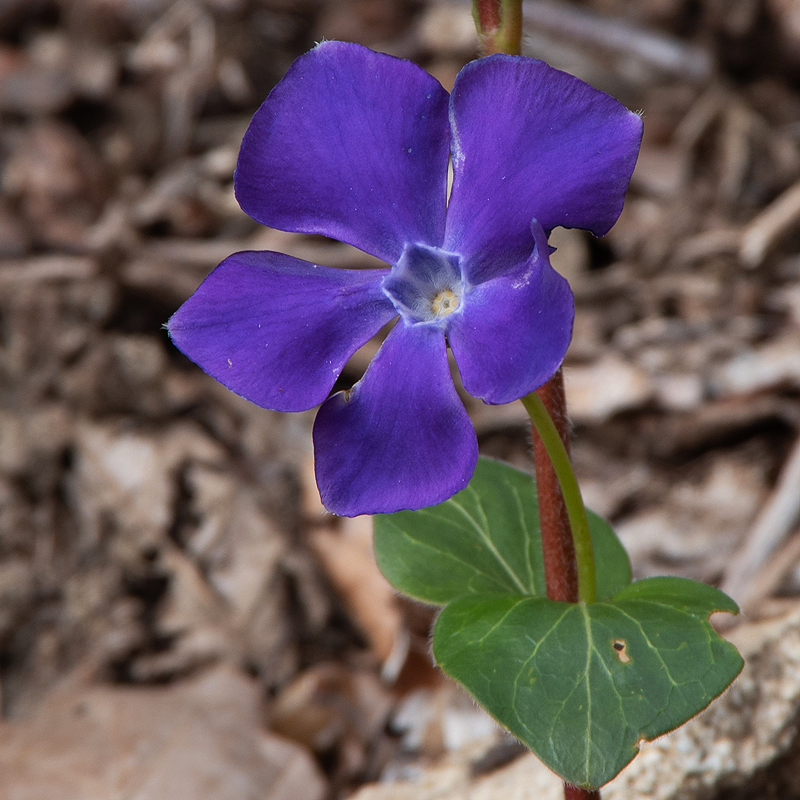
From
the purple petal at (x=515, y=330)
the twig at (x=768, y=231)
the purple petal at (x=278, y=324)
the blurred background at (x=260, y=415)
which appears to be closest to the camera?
the purple petal at (x=515, y=330)

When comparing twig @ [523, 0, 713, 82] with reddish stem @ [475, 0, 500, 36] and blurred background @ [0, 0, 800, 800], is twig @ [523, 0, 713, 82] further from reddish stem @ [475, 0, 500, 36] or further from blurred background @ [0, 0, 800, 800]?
reddish stem @ [475, 0, 500, 36]

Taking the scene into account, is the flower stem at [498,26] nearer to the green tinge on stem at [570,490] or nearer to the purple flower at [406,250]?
the purple flower at [406,250]

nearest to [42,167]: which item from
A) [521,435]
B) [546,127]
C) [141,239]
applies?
[141,239]

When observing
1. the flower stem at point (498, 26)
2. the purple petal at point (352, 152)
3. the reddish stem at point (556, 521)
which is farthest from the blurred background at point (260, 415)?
the flower stem at point (498, 26)

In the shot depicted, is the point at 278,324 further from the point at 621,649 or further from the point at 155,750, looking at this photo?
the point at 155,750

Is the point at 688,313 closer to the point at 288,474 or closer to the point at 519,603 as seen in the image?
the point at 288,474

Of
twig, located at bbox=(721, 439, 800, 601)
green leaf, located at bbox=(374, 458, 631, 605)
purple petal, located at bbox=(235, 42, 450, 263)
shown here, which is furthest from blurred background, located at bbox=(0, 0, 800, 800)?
purple petal, located at bbox=(235, 42, 450, 263)
